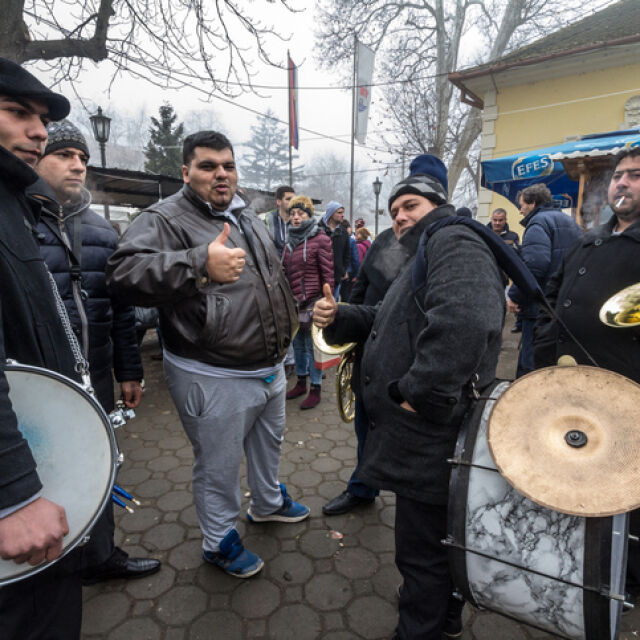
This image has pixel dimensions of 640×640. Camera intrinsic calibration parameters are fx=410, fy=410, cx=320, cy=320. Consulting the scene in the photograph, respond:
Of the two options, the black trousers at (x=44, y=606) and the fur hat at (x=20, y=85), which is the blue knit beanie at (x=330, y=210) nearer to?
the fur hat at (x=20, y=85)

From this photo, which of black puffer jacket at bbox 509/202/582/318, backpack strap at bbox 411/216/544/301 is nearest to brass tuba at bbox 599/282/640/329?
backpack strap at bbox 411/216/544/301

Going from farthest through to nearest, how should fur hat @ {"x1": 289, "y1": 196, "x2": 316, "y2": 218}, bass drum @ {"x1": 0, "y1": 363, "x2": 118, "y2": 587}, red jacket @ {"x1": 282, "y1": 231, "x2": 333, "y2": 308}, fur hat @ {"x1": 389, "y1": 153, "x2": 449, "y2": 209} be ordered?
fur hat @ {"x1": 289, "y1": 196, "x2": 316, "y2": 218} → red jacket @ {"x1": 282, "y1": 231, "x2": 333, "y2": 308} → fur hat @ {"x1": 389, "y1": 153, "x2": 449, "y2": 209} → bass drum @ {"x1": 0, "y1": 363, "x2": 118, "y2": 587}

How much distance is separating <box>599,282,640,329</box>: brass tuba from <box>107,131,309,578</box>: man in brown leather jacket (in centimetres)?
153

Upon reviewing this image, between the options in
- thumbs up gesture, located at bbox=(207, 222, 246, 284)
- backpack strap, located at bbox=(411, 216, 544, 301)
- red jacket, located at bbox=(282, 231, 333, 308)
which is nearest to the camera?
backpack strap, located at bbox=(411, 216, 544, 301)

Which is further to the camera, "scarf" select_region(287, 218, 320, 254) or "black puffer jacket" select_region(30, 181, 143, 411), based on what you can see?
"scarf" select_region(287, 218, 320, 254)

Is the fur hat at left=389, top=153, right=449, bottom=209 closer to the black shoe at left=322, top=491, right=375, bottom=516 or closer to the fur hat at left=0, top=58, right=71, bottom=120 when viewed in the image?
the fur hat at left=0, top=58, right=71, bottom=120

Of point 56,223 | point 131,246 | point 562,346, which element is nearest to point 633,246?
point 562,346

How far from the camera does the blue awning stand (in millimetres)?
4930

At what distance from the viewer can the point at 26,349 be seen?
118 cm

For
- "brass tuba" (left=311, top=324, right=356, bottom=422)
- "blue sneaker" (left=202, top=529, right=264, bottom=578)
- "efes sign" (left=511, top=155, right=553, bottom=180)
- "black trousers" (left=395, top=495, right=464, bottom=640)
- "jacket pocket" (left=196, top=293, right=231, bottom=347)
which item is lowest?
"blue sneaker" (left=202, top=529, right=264, bottom=578)

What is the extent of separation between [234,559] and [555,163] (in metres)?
6.88

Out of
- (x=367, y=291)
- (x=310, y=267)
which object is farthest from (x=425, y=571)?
(x=310, y=267)

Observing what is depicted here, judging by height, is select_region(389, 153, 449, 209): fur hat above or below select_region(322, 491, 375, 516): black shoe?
above

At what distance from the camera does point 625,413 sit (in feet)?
3.89
